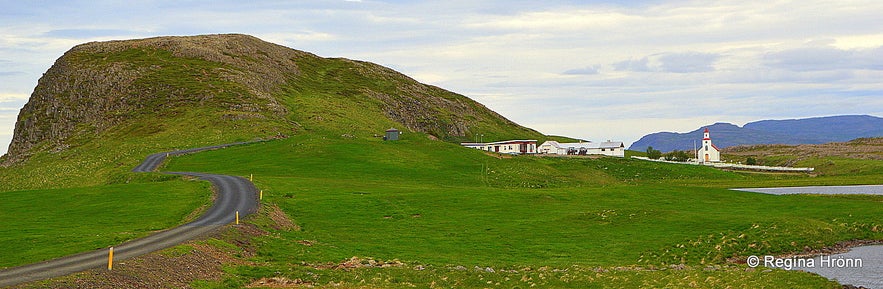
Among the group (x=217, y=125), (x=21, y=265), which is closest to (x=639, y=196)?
(x=21, y=265)

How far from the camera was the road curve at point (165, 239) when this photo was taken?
40.0m

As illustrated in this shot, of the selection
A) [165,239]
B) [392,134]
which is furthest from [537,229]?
[392,134]

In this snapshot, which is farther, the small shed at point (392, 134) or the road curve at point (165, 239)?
the small shed at point (392, 134)

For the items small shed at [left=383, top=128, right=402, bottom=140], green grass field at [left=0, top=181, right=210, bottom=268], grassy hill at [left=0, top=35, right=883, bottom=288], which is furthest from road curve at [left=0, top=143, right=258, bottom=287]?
small shed at [left=383, top=128, right=402, bottom=140]

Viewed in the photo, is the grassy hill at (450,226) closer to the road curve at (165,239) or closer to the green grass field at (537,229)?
the green grass field at (537,229)

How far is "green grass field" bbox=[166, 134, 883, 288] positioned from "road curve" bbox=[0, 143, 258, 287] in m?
3.98

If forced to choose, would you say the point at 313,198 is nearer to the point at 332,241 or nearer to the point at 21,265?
the point at 332,241

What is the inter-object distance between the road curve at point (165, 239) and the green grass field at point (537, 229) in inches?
157

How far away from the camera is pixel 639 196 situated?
8894cm

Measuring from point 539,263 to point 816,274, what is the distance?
16.7 m

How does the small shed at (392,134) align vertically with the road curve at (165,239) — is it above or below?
above

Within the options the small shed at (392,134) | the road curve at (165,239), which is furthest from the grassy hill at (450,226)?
the small shed at (392,134)

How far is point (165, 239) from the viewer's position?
5294cm

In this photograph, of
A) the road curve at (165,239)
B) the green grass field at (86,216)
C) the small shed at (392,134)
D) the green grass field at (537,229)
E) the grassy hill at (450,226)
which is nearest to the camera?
the road curve at (165,239)
